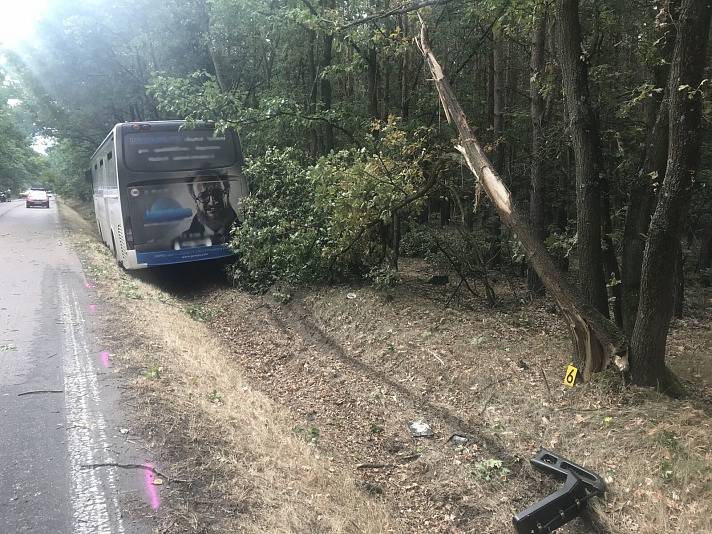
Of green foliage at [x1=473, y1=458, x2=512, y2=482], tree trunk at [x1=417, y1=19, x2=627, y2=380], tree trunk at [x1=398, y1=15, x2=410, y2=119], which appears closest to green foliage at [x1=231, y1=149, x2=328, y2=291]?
tree trunk at [x1=398, y1=15, x2=410, y2=119]

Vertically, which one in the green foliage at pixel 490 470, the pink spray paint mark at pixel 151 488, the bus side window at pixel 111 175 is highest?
the bus side window at pixel 111 175

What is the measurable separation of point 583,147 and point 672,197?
126 centimetres

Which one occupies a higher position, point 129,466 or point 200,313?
point 129,466

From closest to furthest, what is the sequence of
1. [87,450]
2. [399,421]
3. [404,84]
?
1. [87,450]
2. [399,421]
3. [404,84]

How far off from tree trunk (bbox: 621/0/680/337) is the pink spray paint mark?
449 centimetres

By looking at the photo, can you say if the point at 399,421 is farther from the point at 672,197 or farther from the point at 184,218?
the point at 184,218

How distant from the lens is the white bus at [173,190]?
11031mm

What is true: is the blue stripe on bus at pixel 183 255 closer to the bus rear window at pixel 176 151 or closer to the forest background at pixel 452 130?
the forest background at pixel 452 130

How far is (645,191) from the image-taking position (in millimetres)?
5188

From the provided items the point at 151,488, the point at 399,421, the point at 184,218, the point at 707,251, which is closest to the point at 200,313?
the point at 184,218

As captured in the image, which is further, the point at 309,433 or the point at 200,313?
the point at 200,313

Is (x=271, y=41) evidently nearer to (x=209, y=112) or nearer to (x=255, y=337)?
(x=209, y=112)

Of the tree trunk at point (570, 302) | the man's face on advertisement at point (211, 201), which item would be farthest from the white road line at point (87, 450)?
the man's face on advertisement at point (211, 201)

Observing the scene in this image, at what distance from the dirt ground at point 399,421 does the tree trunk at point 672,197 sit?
15.2 inches
